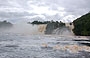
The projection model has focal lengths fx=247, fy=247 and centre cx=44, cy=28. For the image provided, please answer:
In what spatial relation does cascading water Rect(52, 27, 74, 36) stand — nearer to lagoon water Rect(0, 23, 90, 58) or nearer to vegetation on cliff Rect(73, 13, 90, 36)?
vegetation on cliff Rect(73, 13, 90, 36)

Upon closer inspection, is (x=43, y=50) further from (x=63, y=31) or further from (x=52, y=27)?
(x=52, y=27)

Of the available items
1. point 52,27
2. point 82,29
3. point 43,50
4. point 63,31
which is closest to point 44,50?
point 43,50

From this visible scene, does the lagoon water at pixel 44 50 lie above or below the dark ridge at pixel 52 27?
below

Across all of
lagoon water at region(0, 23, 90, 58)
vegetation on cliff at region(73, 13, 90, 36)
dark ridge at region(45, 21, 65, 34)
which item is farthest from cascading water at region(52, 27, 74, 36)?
lagoon water at region(0, 23, 90, 58)

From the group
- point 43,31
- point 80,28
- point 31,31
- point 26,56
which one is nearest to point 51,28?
point 43,31

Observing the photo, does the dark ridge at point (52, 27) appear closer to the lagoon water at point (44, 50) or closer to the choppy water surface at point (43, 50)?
the lagoon water at point (44, 50)

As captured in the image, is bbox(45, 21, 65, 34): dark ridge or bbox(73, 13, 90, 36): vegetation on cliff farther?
bbox(45, 21, 65, 34): dark ridge

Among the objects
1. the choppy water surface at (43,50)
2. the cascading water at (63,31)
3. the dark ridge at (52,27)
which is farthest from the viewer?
the dark ridge at (52,27)

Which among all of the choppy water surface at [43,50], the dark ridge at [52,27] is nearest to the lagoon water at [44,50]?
the choppy water surface at [43,50]

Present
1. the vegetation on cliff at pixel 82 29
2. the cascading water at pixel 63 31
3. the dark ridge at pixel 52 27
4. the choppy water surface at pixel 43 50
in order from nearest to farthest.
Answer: the choppy water surface at pixel 43 50 → the vegetation on cliff at pixel 82 29 → the cascading water at pixel 63 31 → the dark ridge at pixel 52 27

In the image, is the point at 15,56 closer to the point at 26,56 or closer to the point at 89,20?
the point at 26,56

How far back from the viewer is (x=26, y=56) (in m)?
46.7

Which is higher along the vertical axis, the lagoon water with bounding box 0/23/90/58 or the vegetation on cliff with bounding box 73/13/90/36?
the vegetation on cliff with bounding box 73/13/90/36

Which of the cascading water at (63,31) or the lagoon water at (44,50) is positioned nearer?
the lagoon water at (44,50)
